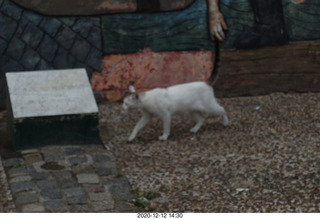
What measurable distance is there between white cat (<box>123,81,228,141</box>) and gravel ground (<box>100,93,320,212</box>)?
239 millimetres

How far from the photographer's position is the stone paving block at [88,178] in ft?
22.5

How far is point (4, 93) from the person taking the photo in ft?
31.6

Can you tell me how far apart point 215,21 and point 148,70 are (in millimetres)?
1247

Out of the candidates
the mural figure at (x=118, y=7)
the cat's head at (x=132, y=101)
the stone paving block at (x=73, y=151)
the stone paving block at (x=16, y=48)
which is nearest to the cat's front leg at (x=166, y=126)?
the cat's head at (x=132, y=101)

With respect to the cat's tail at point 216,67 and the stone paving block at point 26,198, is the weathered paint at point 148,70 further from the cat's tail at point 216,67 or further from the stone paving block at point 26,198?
the stone paving block at point 26,198

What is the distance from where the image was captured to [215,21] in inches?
397

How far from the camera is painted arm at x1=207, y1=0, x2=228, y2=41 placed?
10078 millimetres

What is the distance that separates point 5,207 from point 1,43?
397cm

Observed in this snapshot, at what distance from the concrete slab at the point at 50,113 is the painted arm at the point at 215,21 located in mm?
2558

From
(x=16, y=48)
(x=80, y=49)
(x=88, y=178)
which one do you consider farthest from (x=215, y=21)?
(x=88, y=178)

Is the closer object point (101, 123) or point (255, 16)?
point (101, 123)

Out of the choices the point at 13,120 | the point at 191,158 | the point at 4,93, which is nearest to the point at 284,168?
the point at 191,158

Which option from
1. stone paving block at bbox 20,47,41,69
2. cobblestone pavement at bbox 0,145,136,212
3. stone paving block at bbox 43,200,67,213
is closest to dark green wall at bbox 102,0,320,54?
stone paving block at bbox 20,47,41,69

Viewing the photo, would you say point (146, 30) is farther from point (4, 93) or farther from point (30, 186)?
point (30, 186)
